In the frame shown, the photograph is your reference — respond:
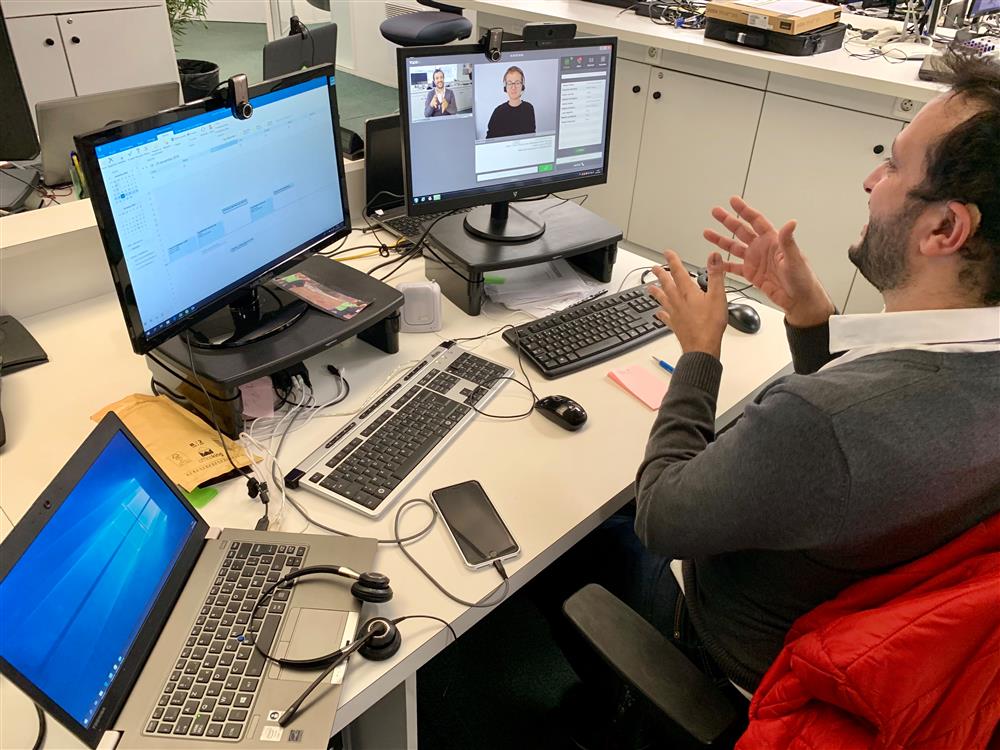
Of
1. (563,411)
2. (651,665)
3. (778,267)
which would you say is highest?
(778,267)

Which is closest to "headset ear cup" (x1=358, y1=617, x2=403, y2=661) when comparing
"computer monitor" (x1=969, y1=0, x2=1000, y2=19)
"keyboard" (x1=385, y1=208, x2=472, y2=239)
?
"keyboard" (x1=385, y1=208, x2=472, y2=239)

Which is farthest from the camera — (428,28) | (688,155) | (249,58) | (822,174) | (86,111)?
(249,58)

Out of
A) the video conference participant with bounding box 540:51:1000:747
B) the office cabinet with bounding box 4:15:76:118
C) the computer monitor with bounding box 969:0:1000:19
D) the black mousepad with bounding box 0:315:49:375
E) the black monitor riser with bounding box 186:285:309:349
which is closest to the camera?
the video conference participant with bounding box 540:51:1000:747

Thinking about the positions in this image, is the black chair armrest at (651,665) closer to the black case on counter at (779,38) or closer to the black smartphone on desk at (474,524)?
the black smartphone on desk at (474,524)

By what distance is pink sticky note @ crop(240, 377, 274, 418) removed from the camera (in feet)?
4.27

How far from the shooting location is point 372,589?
0.96m

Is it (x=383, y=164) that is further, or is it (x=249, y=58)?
(x=249, y=58)

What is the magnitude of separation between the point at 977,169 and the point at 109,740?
1.18 meters

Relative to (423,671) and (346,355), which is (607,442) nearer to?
(346,355)

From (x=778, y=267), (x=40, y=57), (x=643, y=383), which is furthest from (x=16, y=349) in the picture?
(x=40, y=57)

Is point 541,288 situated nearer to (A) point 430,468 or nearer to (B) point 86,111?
(A) point 430,468

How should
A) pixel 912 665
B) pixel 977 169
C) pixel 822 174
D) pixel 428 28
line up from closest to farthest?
pixel 912 665
pixel 977 169
pixel 822 174
pixel 428 28

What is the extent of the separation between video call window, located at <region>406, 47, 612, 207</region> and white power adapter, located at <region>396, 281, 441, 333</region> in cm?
19

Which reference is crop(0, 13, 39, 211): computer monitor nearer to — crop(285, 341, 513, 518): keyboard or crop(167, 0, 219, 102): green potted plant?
crop(285, 341, 513, 518): keyboard
